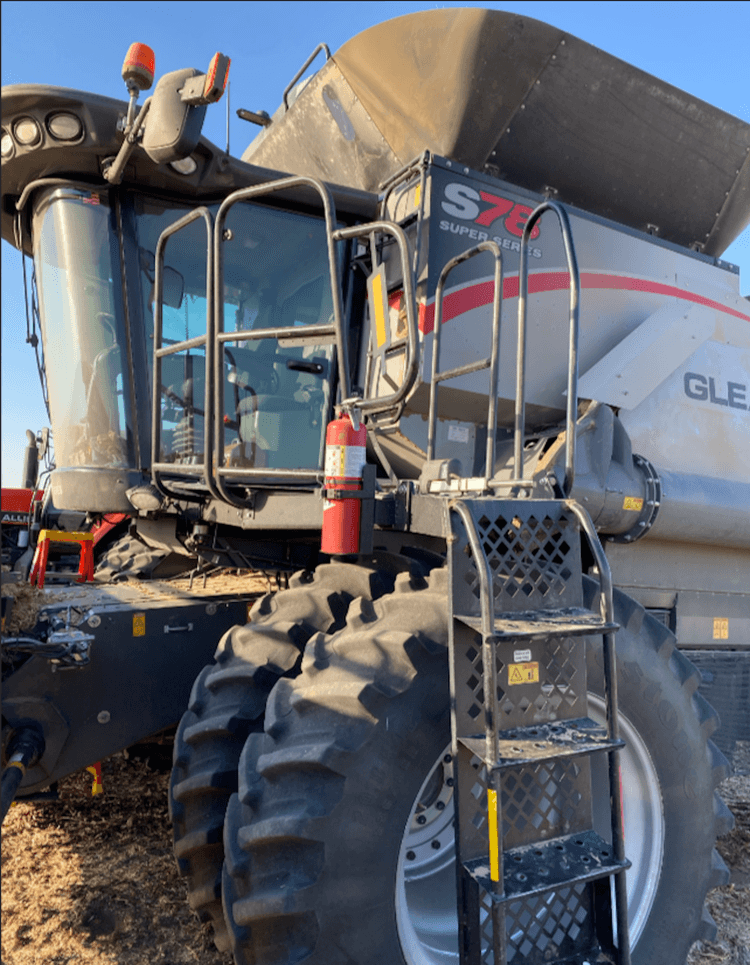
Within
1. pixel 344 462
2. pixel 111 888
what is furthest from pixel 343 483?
pixel 111 888

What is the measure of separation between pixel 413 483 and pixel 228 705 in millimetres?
976

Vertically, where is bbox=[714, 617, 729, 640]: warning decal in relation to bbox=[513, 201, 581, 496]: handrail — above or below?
below

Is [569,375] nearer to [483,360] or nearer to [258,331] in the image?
[483,360]

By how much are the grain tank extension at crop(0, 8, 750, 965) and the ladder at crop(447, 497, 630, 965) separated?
10 mm

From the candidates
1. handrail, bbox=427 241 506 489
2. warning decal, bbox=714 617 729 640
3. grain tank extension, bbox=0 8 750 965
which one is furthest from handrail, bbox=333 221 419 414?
warning decal, bbox=714 617 729 640

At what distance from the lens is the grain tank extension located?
1.89 meters

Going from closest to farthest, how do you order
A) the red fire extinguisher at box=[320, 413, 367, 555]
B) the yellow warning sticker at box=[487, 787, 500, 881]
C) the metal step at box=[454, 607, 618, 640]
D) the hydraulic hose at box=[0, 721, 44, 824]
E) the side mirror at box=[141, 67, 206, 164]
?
the yellow warning sticker at box=[487, 787, 500, 881] < the metal step at box=[454, 607, 618, 640] < the hydraulic hose at box=[0, 721, 44, 824] < the red fire extinguisher at box=[320, 413, 367, 555] < the side mirror at box=[141, 67, 206, 164]

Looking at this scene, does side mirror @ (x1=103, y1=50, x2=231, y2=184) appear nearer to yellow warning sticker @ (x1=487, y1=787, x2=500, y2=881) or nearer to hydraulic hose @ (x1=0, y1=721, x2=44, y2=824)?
hydraulic hose @ (x1=0, y1=721, x2=44, y2=824)

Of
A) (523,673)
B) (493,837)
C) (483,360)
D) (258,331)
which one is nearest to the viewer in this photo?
(493,837)

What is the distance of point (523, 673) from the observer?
1.96 meters

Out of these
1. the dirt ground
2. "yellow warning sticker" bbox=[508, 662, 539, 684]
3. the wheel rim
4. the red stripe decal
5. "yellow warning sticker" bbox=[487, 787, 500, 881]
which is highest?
the red stripe decal

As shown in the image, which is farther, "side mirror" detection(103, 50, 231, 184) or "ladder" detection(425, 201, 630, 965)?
"side mirror" detection(103, 50, 231, 184)

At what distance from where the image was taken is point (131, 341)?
3.24 m

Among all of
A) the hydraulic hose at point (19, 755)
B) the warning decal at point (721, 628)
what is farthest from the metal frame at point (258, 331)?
the warning decal at point (721, 628)
